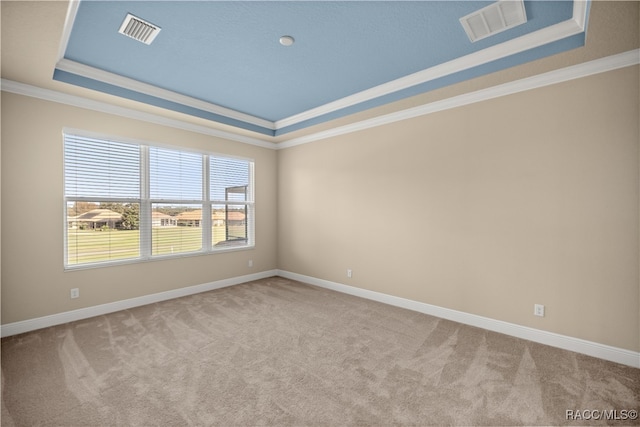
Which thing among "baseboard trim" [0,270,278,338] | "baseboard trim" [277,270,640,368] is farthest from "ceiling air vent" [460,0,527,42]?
"baseboard trim" [0,270,278,338]

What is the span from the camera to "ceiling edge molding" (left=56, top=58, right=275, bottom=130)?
3.03m

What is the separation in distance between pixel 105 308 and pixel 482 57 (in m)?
5.20

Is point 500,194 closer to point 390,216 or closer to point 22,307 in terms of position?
point 390,216

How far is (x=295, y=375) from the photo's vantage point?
239cm

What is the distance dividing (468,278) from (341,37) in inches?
116

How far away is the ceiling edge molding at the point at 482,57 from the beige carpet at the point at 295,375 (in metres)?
2.82

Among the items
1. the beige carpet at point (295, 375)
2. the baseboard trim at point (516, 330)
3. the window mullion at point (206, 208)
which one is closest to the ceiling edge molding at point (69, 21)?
the window mullion at point (206, 208)

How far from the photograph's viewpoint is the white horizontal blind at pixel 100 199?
3.47m

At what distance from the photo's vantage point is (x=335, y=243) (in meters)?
4.85

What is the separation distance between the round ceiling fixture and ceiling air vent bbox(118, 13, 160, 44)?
105cm

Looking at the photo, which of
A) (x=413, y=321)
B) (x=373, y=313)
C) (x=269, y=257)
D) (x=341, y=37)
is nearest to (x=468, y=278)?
(x=413, y=321)

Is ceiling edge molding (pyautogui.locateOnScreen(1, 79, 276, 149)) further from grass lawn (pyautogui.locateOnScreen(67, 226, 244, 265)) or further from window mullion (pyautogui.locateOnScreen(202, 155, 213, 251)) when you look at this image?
grass lawn (pyautogui.locateOnScreen(67, 226, 244, 265))

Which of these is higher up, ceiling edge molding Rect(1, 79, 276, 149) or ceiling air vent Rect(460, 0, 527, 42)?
ceiling air vent Rect(460, 0, 527, 42)

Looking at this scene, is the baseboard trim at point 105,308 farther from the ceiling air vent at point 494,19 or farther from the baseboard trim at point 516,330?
the ceiling air vent at point 494,19
